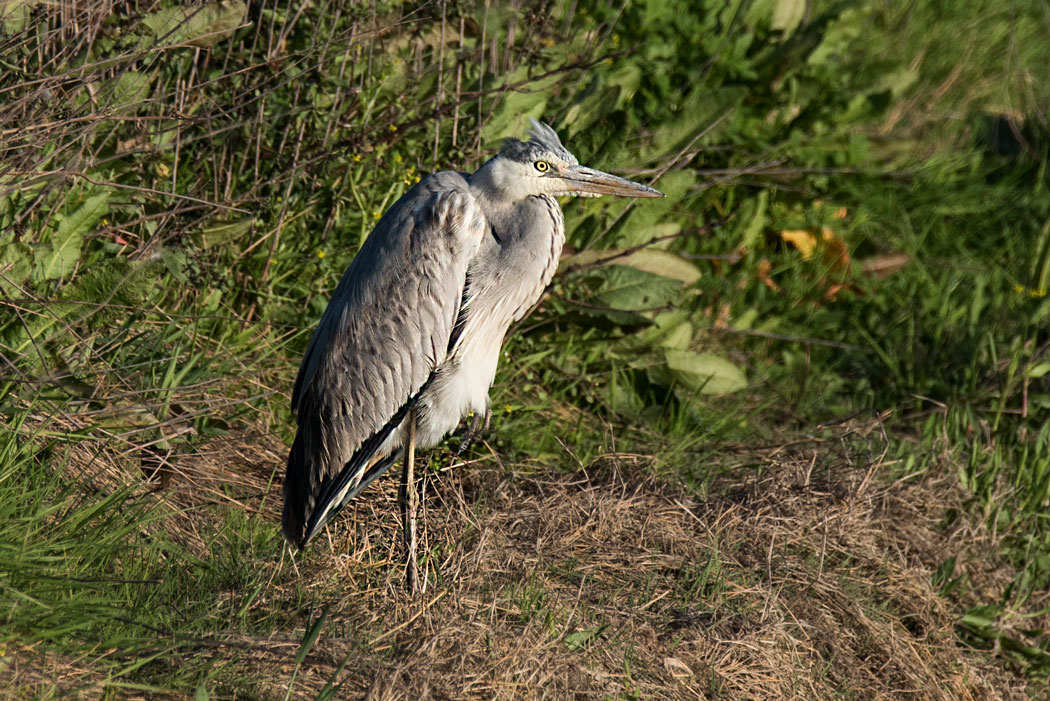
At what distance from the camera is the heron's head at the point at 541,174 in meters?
3.42

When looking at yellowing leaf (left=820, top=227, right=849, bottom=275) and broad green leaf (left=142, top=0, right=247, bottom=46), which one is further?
yellowing leaf (left=820, top=227, right=849, bottom=275)

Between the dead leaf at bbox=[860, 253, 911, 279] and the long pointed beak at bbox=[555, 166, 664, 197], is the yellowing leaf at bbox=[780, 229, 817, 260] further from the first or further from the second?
the long pointed beak at bbox=[555, 166, 664, 197]

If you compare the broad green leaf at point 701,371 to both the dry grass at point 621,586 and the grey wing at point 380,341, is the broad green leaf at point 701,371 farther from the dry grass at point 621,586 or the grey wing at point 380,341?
the grey wing at point 380,341

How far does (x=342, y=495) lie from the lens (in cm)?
341

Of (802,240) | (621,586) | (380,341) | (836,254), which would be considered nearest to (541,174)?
(380,341)

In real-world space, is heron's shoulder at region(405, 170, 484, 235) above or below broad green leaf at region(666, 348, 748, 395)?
above

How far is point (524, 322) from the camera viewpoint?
14.6 feet

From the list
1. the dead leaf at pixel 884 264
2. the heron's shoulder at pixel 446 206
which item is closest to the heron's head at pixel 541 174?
the heron's shoulder at pixel 446 206

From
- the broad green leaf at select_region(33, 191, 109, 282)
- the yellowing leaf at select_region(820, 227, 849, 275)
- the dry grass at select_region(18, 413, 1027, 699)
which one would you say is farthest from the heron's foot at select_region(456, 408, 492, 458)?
the yellowing leaf at select_region(820, 227, 849, 275)

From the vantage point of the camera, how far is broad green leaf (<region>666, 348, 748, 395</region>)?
4.56 m

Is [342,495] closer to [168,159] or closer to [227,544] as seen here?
[227,544]

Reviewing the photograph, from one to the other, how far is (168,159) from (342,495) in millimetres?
1559

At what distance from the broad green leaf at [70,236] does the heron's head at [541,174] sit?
1.37 meters

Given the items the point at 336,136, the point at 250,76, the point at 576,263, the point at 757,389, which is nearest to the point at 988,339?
the point at 757,389
